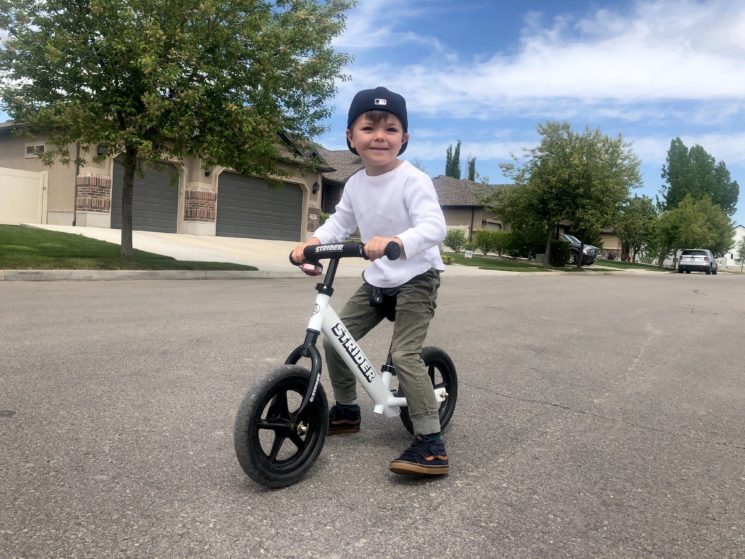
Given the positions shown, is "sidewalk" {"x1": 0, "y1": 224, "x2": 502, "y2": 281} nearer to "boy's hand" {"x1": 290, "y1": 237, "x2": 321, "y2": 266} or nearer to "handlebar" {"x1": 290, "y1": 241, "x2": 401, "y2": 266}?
"boy's hand" {"x1": 290, "y1": 237, "x2": 321, "y2": 266}

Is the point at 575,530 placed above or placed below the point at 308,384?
below

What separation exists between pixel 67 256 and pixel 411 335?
1195 cm

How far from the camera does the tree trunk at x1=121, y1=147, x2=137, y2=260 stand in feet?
43.1

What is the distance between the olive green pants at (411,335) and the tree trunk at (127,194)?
11285 mm

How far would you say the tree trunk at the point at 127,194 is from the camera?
1313 cm

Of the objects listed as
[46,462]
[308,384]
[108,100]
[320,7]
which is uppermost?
[320,7]

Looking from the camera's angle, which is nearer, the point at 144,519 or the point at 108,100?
the point at 144,519

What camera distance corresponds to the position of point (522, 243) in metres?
34.1

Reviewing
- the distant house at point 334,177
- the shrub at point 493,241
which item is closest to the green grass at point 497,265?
the shrub at point 493,241

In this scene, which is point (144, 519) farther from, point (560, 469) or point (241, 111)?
point (241, 111)

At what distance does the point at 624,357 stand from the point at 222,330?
415 centimetres

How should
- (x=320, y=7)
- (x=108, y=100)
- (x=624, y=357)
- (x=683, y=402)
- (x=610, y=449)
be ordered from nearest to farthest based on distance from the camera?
1. (x=610, y=449)
2. (x=683, y=402)
3. (x=624, y=357)
4. (x=108, y=100)
5. (x=320, y=7)

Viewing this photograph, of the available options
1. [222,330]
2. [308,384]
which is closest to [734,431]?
[308,384]

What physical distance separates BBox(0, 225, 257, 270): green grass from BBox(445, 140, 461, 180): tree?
56.1m
